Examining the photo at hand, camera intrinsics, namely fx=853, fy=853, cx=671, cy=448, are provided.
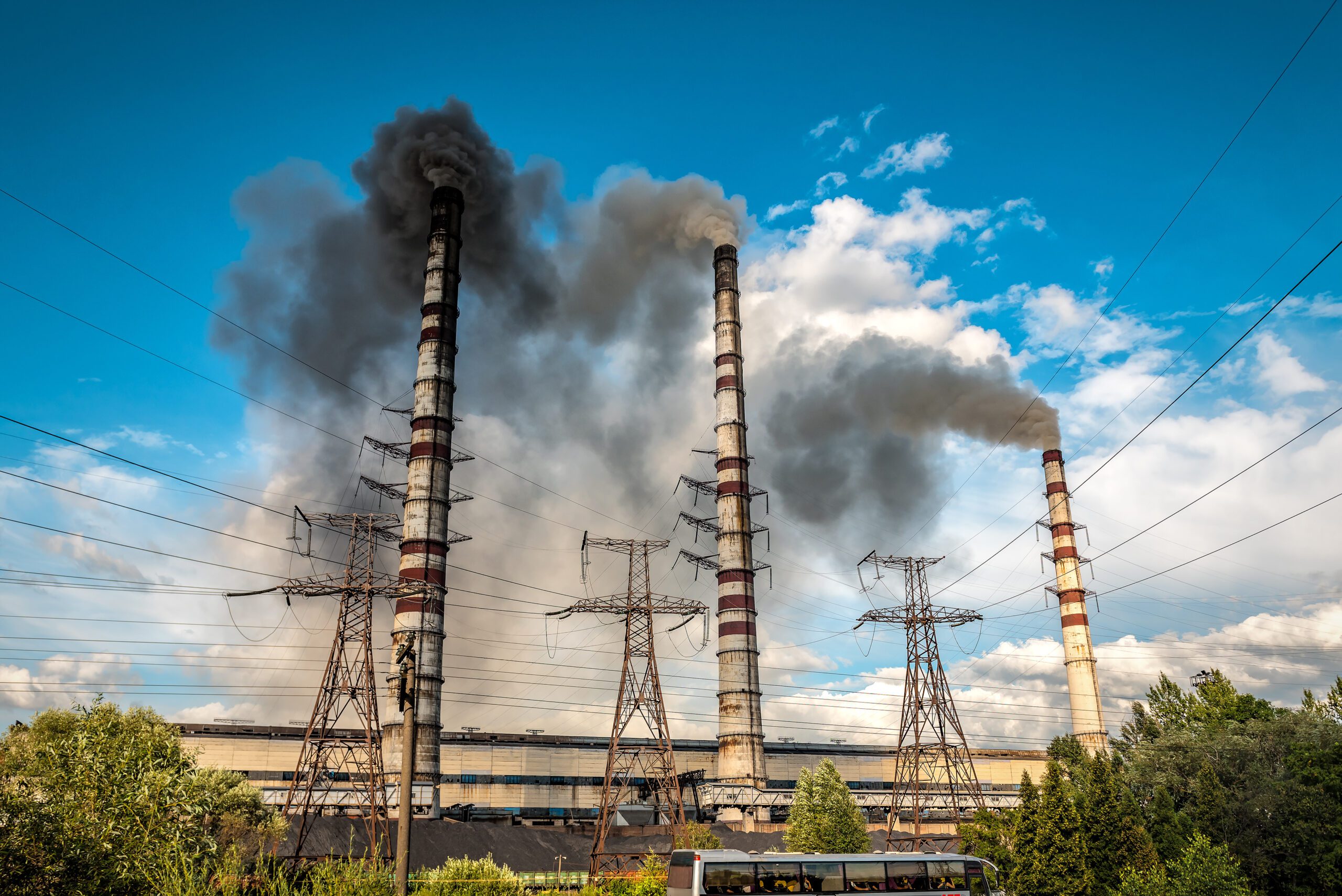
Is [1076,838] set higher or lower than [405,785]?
lower

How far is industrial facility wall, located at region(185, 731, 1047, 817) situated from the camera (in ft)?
210

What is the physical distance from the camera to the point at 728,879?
2598cm

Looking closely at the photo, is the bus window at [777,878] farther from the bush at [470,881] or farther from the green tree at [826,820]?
the green tree at [826,820]

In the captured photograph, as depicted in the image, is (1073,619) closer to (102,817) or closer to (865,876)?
(865,876)

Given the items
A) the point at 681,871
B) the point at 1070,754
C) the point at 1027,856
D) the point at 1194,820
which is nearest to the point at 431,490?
the point at 681,871

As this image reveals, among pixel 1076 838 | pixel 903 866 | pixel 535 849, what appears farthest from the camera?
pixel 535 849

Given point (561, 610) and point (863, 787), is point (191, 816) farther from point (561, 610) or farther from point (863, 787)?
point (863, 787)

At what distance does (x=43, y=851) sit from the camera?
1540cm

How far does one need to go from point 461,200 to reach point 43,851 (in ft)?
205

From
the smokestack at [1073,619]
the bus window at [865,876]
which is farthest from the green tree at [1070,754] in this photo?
the bus window at [865,876]

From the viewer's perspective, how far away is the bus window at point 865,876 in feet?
87.0

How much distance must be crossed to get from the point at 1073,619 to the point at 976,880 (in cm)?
5702

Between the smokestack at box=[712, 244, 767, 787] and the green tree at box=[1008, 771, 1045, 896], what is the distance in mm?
28069

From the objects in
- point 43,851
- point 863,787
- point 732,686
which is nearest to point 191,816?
point 43,851
